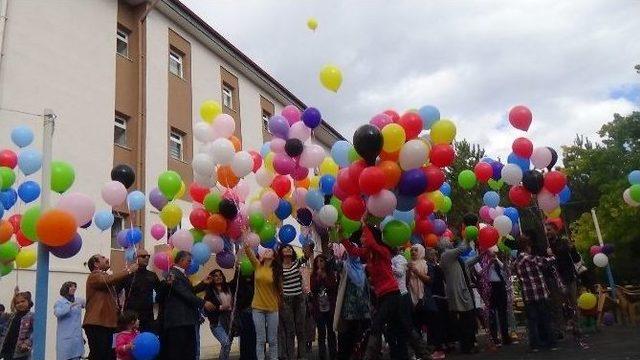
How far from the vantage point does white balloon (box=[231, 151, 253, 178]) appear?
7.61 metres

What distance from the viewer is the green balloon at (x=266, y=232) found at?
7781mm

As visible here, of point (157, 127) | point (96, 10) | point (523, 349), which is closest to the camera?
point (523, 349)

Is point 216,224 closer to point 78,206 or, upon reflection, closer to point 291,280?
point 291,280

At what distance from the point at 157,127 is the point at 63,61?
2.89 meters

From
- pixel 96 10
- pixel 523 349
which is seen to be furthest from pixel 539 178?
A: pixel 96 10

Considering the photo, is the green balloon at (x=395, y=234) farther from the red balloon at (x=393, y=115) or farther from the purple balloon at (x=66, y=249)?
the purple balloon at (x=66, y=249)

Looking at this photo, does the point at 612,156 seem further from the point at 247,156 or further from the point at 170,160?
the point at 247,156

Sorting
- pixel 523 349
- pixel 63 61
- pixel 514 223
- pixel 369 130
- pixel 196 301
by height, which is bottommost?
pixel 523 349

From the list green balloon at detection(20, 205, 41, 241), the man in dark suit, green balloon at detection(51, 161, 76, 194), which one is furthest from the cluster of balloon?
green balloon at detection(20, 205, 41, 241)

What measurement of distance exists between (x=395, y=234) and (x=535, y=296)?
232 centimetres

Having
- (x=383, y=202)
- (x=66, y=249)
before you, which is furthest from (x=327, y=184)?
(x=66, y=249)

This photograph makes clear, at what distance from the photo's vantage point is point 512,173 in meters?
7.55

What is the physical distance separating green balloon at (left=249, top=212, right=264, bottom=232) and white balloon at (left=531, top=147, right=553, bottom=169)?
4024 millimetres

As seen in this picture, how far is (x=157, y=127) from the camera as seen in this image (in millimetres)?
13883
